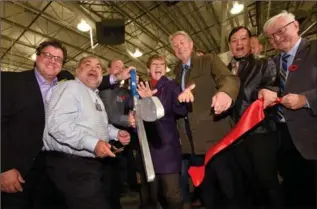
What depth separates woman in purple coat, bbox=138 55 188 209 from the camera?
1.61 meters

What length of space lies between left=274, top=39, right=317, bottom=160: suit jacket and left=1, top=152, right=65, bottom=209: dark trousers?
1454 millimetres

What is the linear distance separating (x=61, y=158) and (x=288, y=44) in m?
1.46

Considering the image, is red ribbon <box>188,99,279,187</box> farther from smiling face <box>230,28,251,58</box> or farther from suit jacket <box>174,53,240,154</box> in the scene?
smiling face <box>230,28,251,58</box>

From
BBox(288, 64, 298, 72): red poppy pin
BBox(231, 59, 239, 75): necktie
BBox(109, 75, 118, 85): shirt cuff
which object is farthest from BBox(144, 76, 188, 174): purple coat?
BBox(288, 64, 298, 72): red poppy pin

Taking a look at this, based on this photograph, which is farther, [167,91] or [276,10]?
[276,10]

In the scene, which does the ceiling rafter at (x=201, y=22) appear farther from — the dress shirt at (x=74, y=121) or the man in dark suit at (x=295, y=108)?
the dress shirt at (x=74, y=121)

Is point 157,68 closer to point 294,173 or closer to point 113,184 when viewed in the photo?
point 113,184

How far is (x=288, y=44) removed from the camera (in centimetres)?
156

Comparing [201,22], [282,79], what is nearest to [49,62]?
[282,79]

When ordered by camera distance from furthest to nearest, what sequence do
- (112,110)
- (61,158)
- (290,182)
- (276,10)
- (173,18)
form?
1. (276,10)
2. (173,18)
3. (112,110)
4. (290,182)
5. (61,158)

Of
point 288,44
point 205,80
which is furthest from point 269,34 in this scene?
point 205,80

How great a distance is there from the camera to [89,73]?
1.61 meters

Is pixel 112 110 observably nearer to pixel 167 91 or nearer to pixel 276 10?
pixel 167 91

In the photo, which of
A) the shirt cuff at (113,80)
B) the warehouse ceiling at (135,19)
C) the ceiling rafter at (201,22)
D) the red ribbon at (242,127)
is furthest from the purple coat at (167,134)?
the ceiling rafter at (201,22)
